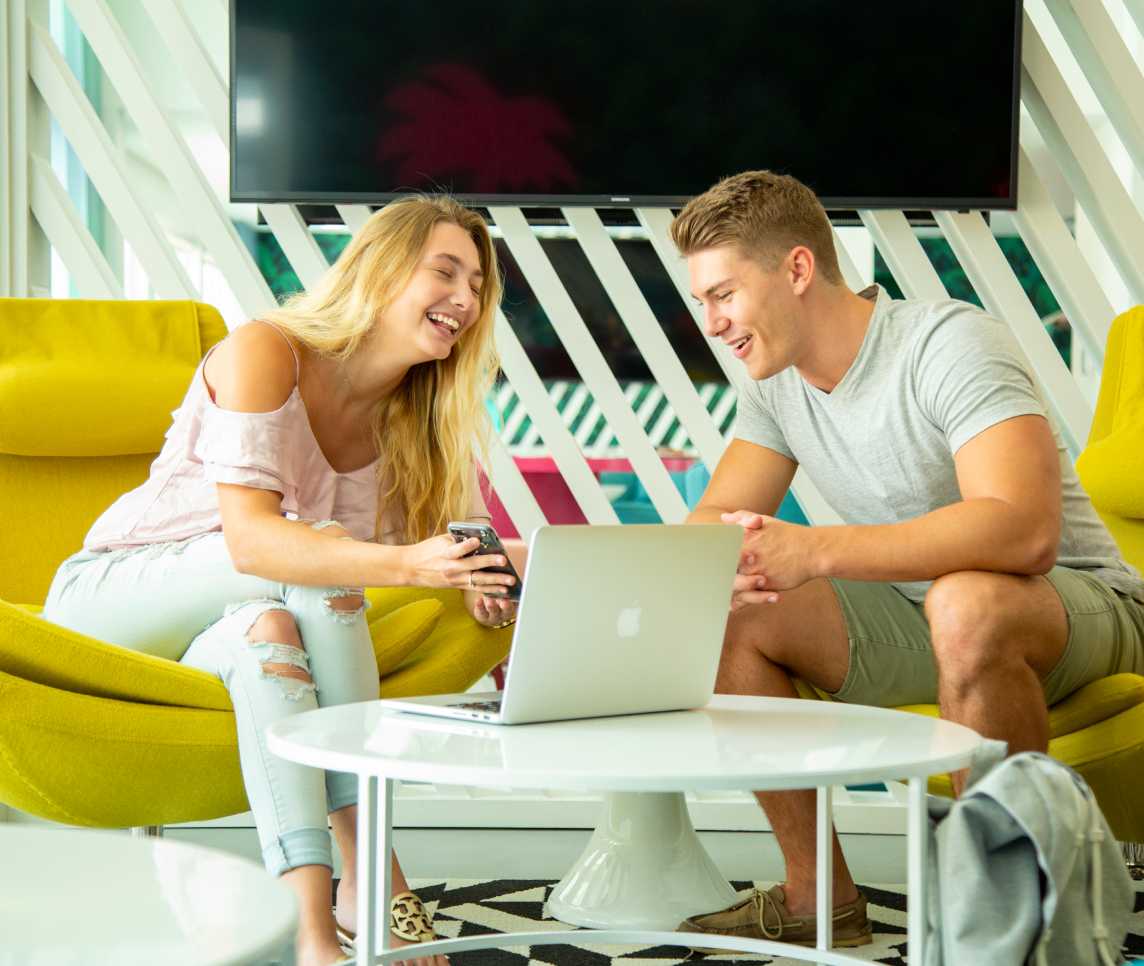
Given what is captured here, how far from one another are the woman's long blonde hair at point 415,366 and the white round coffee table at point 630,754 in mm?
685

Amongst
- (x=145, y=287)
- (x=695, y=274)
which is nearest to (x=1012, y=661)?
(x=695, y=274)

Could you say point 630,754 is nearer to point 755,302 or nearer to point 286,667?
point 286,667

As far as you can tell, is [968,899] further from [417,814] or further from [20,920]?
[417,814]

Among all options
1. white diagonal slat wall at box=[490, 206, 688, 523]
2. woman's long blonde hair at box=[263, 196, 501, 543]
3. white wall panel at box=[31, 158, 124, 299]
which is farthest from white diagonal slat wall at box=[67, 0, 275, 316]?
woman's long blonde hair at box=[263, 196, 501, 543]

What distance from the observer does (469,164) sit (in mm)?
2764

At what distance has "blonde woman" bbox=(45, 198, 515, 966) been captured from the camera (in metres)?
1.58

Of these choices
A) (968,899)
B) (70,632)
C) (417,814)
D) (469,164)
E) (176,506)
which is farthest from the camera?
(469,164)

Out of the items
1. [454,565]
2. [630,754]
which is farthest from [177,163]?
[630,754]

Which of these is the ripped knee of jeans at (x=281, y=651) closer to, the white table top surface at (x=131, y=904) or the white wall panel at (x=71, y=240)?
the white table top surface at (x=131, y=904)

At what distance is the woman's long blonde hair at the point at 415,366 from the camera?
2.01m

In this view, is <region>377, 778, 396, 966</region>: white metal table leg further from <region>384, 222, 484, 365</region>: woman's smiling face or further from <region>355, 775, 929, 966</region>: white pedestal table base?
<region>384, 222, 484, 365</region>: woman's smiling face

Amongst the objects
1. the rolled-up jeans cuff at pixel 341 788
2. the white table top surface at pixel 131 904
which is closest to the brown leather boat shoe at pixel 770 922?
the rolled-up jeans cuff at pixel 341 788

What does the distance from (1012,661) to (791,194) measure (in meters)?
0.76

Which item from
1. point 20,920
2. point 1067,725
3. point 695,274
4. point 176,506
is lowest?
point 20,920
